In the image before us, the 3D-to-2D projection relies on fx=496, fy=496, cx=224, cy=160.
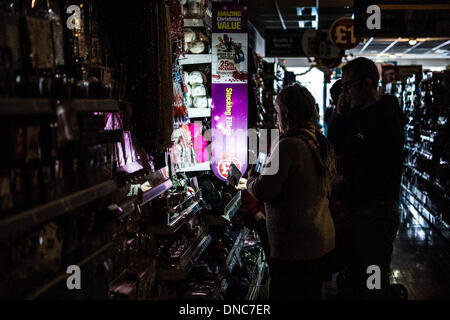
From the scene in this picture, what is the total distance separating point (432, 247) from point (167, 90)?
204 inches

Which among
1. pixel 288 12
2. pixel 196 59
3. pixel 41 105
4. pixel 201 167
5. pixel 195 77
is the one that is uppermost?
pixel 288 12

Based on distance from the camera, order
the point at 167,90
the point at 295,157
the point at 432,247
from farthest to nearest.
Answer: the point at 432,247
the point at 167,90
the point at 295,157

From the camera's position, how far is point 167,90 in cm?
289

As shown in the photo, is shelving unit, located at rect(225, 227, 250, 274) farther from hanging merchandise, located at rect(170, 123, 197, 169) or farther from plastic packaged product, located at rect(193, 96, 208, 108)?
plastic packaged product, located at rect(193, 96, 208, 108)

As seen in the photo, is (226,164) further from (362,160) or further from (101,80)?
(101,80)

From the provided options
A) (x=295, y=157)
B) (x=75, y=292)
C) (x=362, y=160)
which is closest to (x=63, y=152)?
(x=75, y=292)

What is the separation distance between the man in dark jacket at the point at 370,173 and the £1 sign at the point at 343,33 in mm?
5725

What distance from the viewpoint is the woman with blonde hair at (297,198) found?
2.64 m

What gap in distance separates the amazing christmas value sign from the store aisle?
229cm

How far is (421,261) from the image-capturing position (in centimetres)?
609

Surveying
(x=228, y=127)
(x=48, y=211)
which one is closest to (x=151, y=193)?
(x=48, y=211)

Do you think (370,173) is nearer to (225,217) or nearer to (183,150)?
(225,217)

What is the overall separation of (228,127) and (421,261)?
324 centimetres

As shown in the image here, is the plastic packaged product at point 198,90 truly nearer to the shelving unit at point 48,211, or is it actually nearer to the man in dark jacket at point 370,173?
the man in dark jacket at point 370,173
